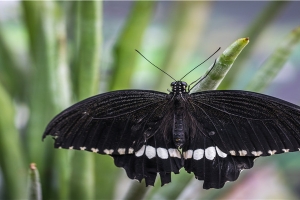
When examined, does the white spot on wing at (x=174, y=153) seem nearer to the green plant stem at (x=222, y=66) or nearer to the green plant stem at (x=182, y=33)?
the green plant stem at (x=222, y=66)

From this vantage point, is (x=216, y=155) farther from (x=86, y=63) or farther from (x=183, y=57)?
(x=183, y=57)

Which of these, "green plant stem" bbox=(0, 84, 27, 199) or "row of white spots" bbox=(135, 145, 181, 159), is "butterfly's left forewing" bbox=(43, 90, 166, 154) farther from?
"green plant stem" bbox=(0, 84, 27, 199)

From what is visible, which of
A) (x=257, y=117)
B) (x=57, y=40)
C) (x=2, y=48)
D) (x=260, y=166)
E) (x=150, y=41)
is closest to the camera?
(x=257, y=117)

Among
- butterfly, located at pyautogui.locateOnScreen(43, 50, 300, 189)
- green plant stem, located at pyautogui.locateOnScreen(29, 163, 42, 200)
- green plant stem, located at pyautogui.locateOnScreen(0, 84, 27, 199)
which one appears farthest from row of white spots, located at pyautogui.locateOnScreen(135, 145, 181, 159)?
green plant stem, located at pyautogui.locateOnScreen(0, 84, 27, 199)

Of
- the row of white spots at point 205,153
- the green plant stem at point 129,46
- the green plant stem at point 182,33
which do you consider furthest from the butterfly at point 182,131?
the green plant stem at point 182,33

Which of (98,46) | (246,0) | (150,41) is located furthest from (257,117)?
(246,0)

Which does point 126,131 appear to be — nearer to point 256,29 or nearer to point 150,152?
point 150,152
